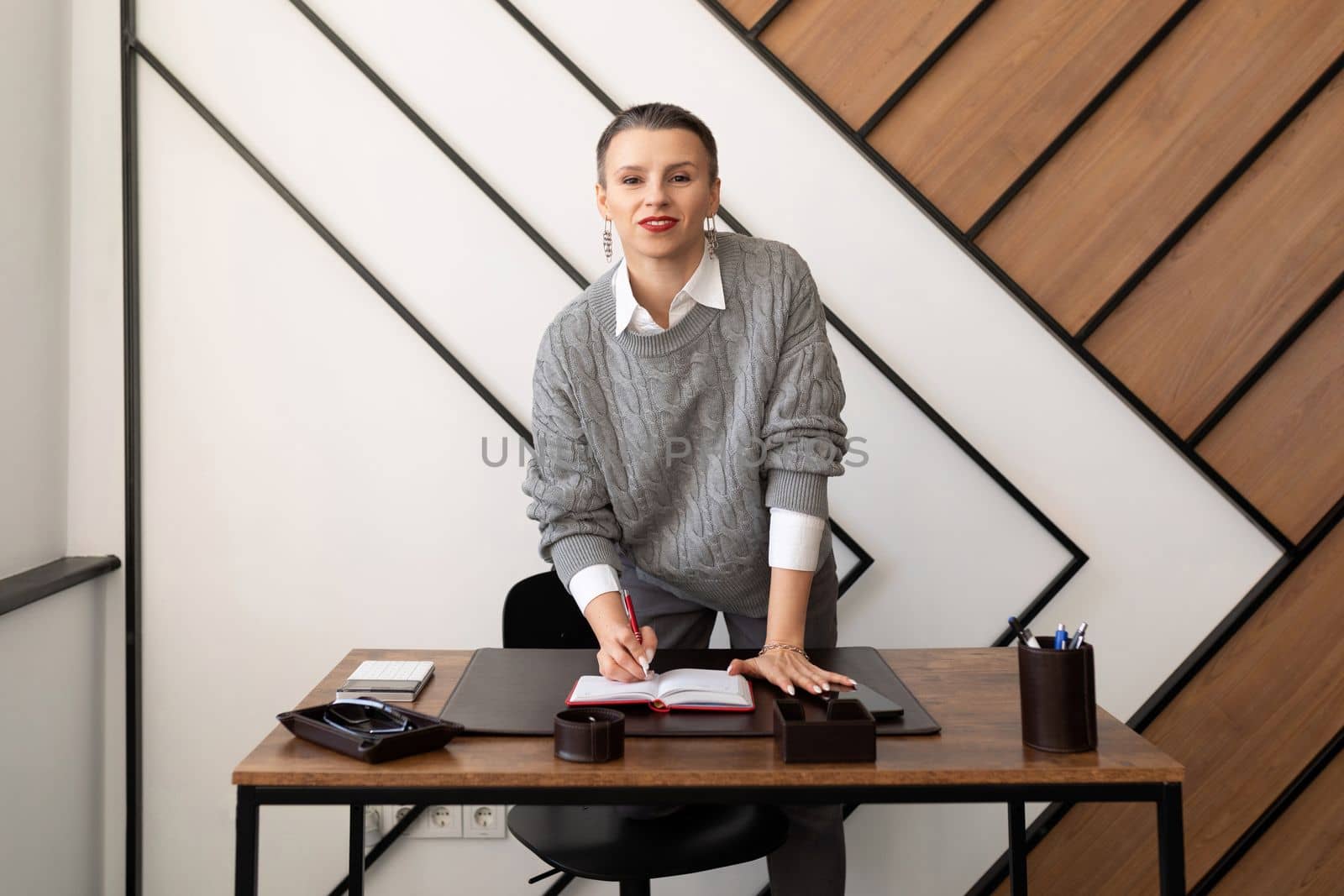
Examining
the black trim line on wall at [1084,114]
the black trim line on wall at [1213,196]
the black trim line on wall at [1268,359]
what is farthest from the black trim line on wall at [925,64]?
the black trim line on wall at [1268,359]

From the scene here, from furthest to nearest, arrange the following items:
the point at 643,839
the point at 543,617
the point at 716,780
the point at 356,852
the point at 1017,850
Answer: the point at 543,617 → the point at 1017,850 → the point at 356,852 → the point at 643,839 → the point at 716,780

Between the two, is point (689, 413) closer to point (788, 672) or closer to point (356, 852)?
point (788, 672)

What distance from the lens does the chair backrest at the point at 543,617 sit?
177 cm

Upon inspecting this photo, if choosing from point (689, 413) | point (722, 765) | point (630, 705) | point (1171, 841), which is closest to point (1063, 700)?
point (1171, 841)

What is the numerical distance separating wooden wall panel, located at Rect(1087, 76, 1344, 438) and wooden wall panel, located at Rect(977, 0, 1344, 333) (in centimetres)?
6

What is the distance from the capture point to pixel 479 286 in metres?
2.20

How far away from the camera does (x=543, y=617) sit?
5.90 ft

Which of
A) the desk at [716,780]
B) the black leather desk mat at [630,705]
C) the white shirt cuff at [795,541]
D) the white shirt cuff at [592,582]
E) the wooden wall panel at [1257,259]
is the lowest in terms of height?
the desk at [716,780]

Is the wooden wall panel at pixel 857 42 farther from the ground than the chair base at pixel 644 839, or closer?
farther from the ground

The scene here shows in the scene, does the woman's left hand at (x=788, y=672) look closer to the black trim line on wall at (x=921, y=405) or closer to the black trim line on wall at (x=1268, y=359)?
the black trim line on wall at (x=921, y=405)

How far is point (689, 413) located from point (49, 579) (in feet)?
4.27

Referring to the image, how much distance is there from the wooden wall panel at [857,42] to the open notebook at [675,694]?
55.2 inches

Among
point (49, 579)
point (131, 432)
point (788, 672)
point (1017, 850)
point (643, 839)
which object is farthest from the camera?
point (131, 432)

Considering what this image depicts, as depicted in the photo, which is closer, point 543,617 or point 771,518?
point 771,518
